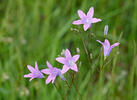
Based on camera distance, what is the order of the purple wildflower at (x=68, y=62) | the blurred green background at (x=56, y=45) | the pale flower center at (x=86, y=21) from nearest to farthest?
the purple wildflower at (x=68, y=62), the pale flower center at (x=86, y=21), the blurred green background at (x=56, y=45)

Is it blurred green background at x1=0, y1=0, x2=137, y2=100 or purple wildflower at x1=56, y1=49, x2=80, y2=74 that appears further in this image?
blurred green background at x1=0, y1=0, x2=137, y2=100

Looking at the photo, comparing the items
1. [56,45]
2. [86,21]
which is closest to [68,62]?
[86,21]

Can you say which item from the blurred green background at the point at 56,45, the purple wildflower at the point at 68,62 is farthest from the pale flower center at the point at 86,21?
the blurred green background at the point at 56,45

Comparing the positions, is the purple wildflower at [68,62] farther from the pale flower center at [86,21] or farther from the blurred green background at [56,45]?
the blurred green background at [56,45]

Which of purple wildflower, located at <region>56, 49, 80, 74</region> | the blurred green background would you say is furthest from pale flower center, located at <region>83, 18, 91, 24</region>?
the blurred green background

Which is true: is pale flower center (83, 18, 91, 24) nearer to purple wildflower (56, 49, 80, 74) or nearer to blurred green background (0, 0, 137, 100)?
purple wildflower (56, 49, 80, 74)

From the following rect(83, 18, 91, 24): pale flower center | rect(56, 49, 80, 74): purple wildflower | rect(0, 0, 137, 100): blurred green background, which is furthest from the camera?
rect(0, 0, 137, 100): blurred green background

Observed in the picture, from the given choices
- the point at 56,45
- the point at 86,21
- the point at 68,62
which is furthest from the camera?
the point at 56,45

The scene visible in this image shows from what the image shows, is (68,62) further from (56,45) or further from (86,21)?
(56,45)

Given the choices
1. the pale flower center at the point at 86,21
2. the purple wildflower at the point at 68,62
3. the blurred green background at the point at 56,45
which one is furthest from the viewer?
the blurred green background at the point at 56,45
